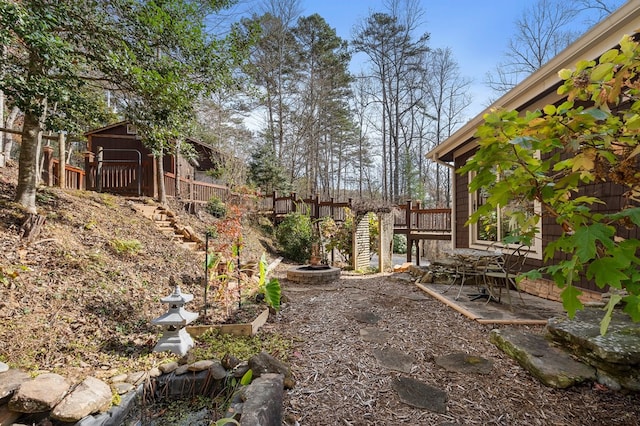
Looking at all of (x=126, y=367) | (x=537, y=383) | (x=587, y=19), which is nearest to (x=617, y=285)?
→ (x=537, y=383)

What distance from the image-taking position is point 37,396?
6.11 feet

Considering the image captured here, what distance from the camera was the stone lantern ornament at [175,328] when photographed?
2744 mm

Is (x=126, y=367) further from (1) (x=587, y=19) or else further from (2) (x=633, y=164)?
(1) (x=587, y=19)

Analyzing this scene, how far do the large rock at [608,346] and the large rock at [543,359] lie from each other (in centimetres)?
8

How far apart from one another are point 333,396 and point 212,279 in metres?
2.40

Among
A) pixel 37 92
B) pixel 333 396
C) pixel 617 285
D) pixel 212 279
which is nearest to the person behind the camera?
pixel 617 285

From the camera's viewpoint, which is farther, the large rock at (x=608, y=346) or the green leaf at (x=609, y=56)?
the large rock at (x=608, y=346)

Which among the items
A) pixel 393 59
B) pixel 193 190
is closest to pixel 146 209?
pixel 193 190

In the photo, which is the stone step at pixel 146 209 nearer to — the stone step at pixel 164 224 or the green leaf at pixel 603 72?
the stone step at pixel 164 224

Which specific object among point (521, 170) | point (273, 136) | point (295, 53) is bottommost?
point (521, 170)

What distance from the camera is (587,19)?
9930mm

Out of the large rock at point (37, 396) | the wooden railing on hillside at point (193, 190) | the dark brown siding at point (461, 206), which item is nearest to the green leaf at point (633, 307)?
the large rock at point (37, 396)

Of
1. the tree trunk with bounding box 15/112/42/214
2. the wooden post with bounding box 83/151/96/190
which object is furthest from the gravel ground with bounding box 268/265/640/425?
the wooden post with bounding box 83/151/96/190

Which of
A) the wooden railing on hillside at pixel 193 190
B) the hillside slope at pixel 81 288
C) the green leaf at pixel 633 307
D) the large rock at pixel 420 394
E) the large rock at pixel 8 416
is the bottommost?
the large rock at pixel 420 394
